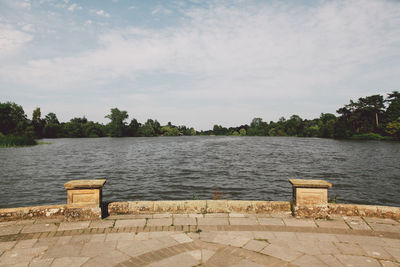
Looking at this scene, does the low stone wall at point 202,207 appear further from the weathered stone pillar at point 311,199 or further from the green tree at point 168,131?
the green tree at point 168,131

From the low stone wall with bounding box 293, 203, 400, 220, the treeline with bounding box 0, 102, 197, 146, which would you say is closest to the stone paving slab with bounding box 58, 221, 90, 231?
the low stone wall with bounding box 293, 203, 400, 220

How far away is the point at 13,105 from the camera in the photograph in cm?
6681

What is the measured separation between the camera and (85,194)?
5699 mm

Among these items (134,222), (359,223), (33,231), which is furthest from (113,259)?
(359,223)

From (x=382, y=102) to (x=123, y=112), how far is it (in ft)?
284

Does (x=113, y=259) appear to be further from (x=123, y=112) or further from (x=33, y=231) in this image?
(x=123, y=112)

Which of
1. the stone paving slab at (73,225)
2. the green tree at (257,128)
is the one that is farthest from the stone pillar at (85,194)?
the green tree at (257,128)

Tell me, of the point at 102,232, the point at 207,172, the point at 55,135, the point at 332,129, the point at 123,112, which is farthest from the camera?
the point at 123,112

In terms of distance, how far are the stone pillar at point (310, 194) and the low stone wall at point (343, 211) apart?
9 centimetres

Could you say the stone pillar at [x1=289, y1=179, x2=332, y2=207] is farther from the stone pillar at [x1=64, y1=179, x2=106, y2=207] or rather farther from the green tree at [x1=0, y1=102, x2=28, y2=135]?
the green tree at [x1=0, y1=102, x2=28, y2=135]

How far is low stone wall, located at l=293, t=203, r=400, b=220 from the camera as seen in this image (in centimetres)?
582

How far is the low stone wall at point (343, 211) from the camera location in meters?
5.82

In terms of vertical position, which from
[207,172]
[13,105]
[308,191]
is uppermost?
[13,105]

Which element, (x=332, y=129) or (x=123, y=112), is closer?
(x=332, y=129)
